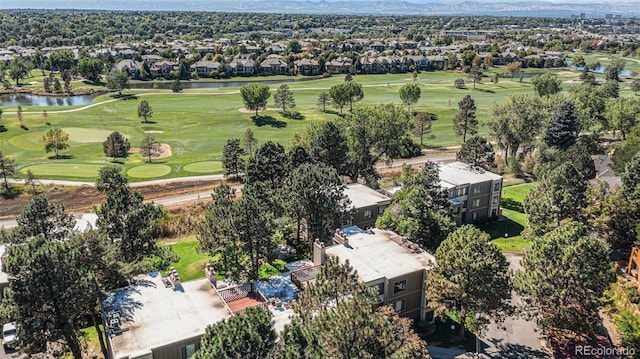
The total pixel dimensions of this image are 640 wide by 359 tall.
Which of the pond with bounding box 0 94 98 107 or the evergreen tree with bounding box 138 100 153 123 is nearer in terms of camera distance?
the evergreen tree with bounding box 138 100 153 123

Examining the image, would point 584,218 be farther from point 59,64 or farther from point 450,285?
point 59,64

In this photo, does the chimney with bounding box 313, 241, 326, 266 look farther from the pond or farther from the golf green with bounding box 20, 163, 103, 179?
the pond

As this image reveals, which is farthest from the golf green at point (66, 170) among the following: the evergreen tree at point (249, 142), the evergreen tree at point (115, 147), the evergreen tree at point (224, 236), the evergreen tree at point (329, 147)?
the evergreen tree at point (224, 236)

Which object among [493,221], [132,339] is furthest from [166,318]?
[493,221]

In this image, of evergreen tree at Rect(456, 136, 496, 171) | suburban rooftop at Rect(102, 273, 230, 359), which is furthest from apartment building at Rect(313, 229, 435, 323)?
evergreen tree at Rect(456, 136, 496, 171)

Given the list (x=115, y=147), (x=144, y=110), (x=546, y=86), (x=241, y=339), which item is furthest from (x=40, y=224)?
(x=546, y=86)

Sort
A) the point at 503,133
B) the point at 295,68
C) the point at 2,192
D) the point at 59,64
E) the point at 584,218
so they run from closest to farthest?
the point at 584,218 < the point at 2,192 < the point at 503,133 < the point at 59,64 < the point at 295,68
